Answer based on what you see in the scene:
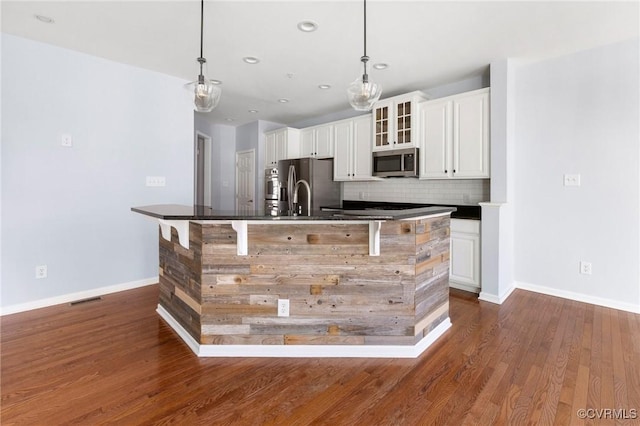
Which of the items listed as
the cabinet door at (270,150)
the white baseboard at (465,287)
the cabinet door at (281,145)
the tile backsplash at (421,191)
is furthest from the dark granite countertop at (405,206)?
the cabinet door at (270,150)

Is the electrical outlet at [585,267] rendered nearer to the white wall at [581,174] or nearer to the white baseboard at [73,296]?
the white wall at [581,174]

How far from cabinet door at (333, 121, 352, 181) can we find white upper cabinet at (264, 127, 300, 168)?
0.91 m

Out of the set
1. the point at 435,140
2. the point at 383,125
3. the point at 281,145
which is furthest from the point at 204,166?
the point at 435,140

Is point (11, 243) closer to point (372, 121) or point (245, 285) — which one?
point (245, 285)

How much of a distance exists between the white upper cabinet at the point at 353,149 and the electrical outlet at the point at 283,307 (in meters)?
2.92

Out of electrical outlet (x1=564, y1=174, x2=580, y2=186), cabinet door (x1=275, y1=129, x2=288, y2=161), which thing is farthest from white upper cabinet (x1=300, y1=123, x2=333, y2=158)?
electrical outlet (x1=564, y1=174, x2=580, y2=186)

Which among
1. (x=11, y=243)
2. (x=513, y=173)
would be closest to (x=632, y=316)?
(x=513, y=173)

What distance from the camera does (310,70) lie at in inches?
149

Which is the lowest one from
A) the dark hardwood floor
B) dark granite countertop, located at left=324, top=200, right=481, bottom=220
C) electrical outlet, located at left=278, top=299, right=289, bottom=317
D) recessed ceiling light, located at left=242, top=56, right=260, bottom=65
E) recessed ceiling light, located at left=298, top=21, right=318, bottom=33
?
the dark hardwood floor

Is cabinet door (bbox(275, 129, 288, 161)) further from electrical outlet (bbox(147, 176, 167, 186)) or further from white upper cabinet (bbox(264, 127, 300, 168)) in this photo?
electrical outlet (bbox(147, 176, 167, 186))

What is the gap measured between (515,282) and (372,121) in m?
2.74

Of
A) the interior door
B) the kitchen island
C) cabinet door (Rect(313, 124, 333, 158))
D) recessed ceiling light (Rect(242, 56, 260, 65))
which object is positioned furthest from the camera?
the interior door

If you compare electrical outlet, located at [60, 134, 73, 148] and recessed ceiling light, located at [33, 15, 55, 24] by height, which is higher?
recessed ceiling light, located at [33, 15, 55, 24]

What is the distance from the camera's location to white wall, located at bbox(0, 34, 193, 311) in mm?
3043
